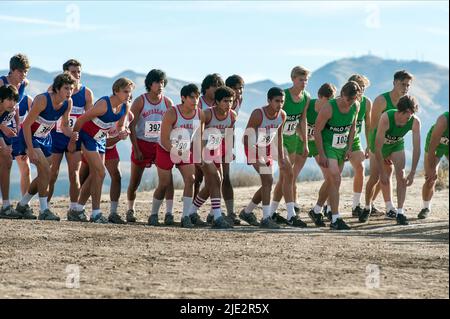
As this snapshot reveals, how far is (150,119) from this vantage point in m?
15.4

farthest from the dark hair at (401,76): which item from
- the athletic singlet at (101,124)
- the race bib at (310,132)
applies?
the athletic singlet at (101,124)

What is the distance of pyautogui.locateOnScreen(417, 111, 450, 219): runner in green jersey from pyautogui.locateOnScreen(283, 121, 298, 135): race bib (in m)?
1.93

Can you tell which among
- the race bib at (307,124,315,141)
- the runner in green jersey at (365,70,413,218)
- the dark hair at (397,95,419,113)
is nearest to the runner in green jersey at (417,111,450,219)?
the dark hair at (397,95,419,113)

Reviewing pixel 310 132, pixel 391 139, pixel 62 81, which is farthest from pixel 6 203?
pixel 391 139

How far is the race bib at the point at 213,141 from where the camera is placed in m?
14.6

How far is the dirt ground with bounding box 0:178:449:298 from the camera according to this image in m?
9.66

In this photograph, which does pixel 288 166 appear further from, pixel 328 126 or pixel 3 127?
pixel 3 127

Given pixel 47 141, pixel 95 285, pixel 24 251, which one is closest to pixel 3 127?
pixel 47 141

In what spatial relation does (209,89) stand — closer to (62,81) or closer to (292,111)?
(292,111)

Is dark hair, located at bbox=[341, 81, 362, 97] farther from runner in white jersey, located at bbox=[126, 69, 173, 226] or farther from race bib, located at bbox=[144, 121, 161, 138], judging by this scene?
race bib, located at bbox=[144, 121, 161, 138]

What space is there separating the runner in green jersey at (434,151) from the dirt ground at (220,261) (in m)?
1.04

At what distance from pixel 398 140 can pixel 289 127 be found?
65.0 inches

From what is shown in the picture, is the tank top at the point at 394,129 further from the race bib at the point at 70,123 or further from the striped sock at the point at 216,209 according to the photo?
the race bib at the point at 70,123

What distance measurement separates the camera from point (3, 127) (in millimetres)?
15055
